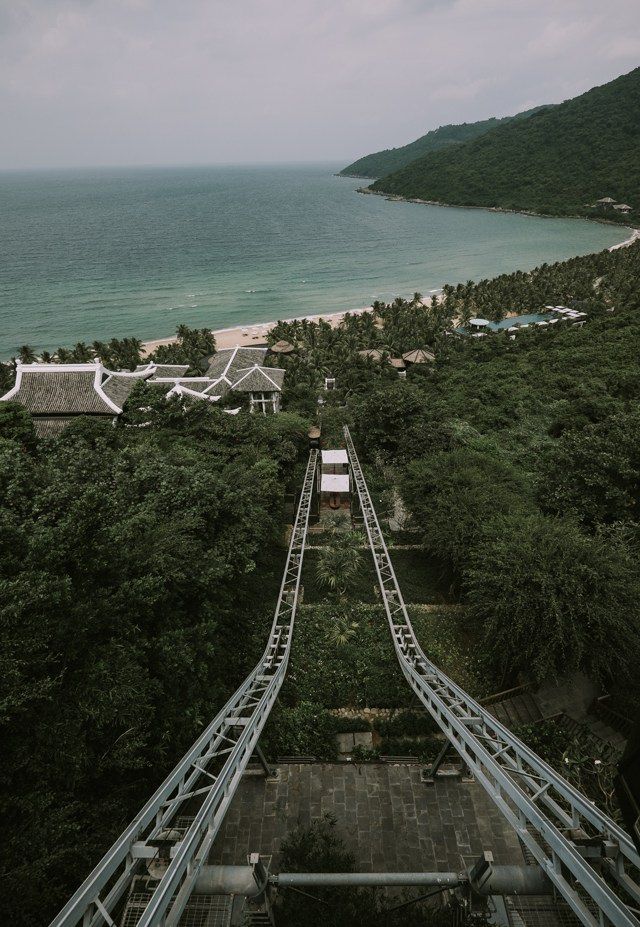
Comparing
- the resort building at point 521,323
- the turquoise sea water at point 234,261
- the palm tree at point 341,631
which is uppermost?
the turquoise sea water at point 234,261

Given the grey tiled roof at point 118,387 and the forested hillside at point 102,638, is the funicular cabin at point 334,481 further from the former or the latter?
the grey tiled roof at point 118,387

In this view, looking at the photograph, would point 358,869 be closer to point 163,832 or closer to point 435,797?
point 435,797

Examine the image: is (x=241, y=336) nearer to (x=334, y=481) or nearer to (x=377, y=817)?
(x=334, y=481)

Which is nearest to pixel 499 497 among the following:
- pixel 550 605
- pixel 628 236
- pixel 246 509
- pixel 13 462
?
pixel 550 605

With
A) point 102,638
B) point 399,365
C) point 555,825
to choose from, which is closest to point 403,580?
point 555,825

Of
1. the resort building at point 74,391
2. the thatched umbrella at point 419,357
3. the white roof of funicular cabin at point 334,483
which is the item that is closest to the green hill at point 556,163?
the thatched umbrella at point 419,357

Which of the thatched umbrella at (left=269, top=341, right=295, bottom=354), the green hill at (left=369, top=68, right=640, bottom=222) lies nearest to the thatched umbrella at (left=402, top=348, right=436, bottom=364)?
the thatched umbrella at (left=269, top=341, right=295, bottom=354)
